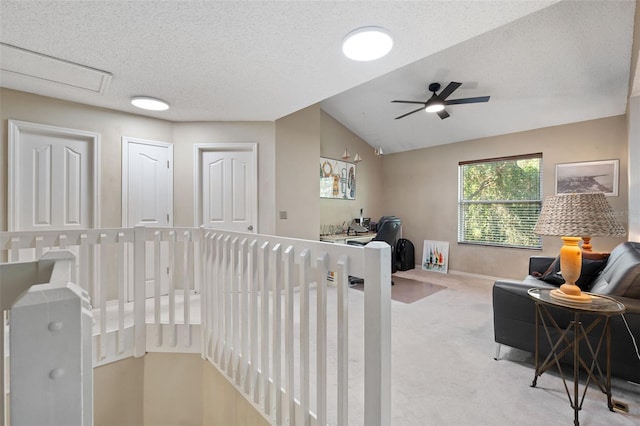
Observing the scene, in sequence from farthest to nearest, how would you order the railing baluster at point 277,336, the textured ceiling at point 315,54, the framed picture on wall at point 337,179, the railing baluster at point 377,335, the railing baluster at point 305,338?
1. the framed picture on wall at point 337,179
2. the textured ceiling at point 315,54
3. the railing baluster at point 277,336
4. the railing baluster at point 305,338
5. the railing baluster at point 377,335

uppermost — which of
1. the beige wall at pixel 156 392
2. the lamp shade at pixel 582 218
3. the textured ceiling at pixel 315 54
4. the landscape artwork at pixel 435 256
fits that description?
the textured ceiling at pixel 315 54

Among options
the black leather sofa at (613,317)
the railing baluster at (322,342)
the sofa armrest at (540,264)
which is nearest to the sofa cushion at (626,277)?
the black leather sofa at (613,317)

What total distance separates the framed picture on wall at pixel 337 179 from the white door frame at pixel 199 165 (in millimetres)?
1650

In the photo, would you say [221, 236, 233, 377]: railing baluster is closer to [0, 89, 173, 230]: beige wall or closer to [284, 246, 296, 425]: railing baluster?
[284, 246, 296, 425]: railing baluster

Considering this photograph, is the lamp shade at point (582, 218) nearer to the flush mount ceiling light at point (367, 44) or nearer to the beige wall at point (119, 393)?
the flush mount ceiling light at point (367, 44)

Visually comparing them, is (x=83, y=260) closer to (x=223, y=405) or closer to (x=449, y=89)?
(x=223, y=405)

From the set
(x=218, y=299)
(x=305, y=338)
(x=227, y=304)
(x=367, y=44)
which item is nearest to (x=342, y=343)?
(x=305, y=338)

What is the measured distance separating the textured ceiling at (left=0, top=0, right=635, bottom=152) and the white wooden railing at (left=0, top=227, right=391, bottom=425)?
1.33m

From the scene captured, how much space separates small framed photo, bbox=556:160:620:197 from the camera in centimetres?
372

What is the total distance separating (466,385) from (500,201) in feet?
12.2

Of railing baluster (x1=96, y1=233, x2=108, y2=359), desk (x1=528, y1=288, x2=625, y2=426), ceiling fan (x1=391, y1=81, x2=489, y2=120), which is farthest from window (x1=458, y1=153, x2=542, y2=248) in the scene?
railing baluster (x1=96, y1=233, x2=108, y2=359)

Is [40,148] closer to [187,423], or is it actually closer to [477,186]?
[187,423]

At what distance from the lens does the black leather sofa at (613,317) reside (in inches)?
69.2

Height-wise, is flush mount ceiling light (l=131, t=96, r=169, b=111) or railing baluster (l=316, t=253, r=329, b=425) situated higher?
flush mount ceiling light (l=131, t=96, r=169, b=111)
